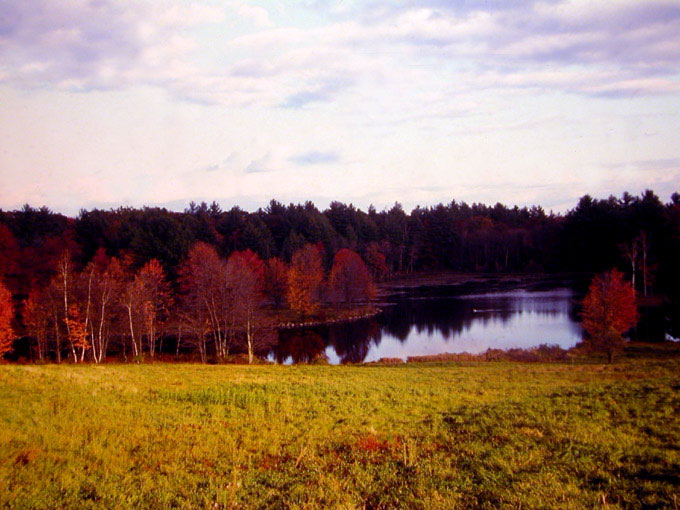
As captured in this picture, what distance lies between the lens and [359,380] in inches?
802

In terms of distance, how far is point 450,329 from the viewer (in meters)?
55.3

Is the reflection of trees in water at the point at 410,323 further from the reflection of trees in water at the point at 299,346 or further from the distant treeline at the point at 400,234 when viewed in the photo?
the distant treeline at the point at 400,234

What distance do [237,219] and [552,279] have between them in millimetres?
72129

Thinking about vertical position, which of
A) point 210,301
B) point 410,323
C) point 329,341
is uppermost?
point 210,301

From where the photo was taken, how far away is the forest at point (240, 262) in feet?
136

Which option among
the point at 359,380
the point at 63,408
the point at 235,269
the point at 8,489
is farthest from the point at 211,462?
the point at 235,269

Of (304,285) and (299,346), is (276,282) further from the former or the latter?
(299,346)

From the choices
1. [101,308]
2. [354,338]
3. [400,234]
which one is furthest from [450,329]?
[400,234]

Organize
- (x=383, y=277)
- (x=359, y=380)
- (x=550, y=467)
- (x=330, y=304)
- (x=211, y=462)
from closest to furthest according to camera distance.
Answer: (x=550, y=467)
(x=211, y=462)
(x=359, y=380)
(x=330, y=304)
(x=383, y=277)

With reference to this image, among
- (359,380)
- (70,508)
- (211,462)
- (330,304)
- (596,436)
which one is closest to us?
(70,508)

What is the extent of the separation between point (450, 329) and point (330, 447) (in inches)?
1880

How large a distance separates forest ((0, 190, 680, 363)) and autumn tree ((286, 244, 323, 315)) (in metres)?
0.26

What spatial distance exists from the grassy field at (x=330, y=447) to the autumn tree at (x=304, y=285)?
52.3 meters

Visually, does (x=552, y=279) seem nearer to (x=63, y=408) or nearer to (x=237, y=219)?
(x=237, y=219)
